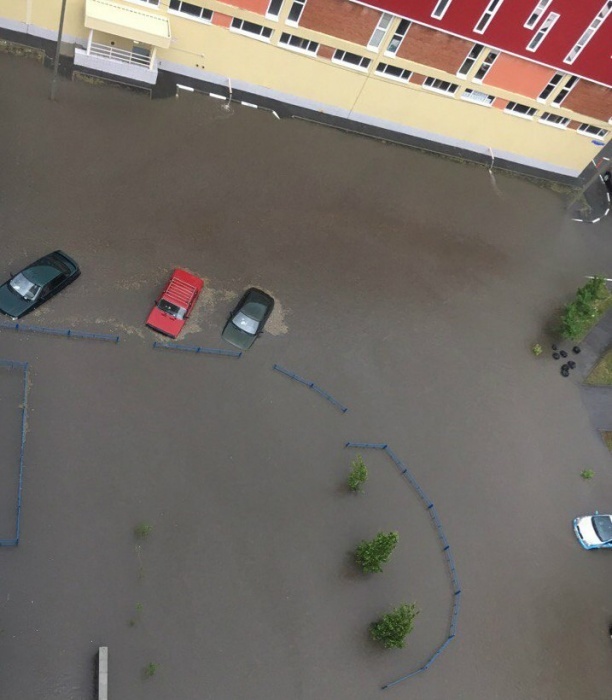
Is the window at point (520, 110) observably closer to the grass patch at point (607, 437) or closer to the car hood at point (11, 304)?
the grass patch at point (607, 437)

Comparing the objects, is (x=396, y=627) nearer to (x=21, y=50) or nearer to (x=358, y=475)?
(x=358, y=475)

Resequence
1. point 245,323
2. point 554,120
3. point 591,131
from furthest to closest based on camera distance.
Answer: point 591,131, point 554,120, point 245,323

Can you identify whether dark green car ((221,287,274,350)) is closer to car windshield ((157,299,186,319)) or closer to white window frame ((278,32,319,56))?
car windshield ((157,299,186,319))

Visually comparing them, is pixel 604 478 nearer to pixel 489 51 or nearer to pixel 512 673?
pixel 512 673

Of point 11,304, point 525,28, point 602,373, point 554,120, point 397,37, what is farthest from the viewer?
point 554,120

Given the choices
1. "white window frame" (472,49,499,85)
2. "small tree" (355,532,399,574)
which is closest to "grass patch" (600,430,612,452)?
"small tree" (355,532,399,574)

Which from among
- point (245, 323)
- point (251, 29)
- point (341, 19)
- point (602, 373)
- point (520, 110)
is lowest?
point (245, 323)

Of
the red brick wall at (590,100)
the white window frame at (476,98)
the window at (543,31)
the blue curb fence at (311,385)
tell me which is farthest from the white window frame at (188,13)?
the red brick wall at (590,100)

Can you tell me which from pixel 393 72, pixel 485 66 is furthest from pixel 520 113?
pixel 393 72

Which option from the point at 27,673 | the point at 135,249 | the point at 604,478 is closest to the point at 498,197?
the point at 604,478
